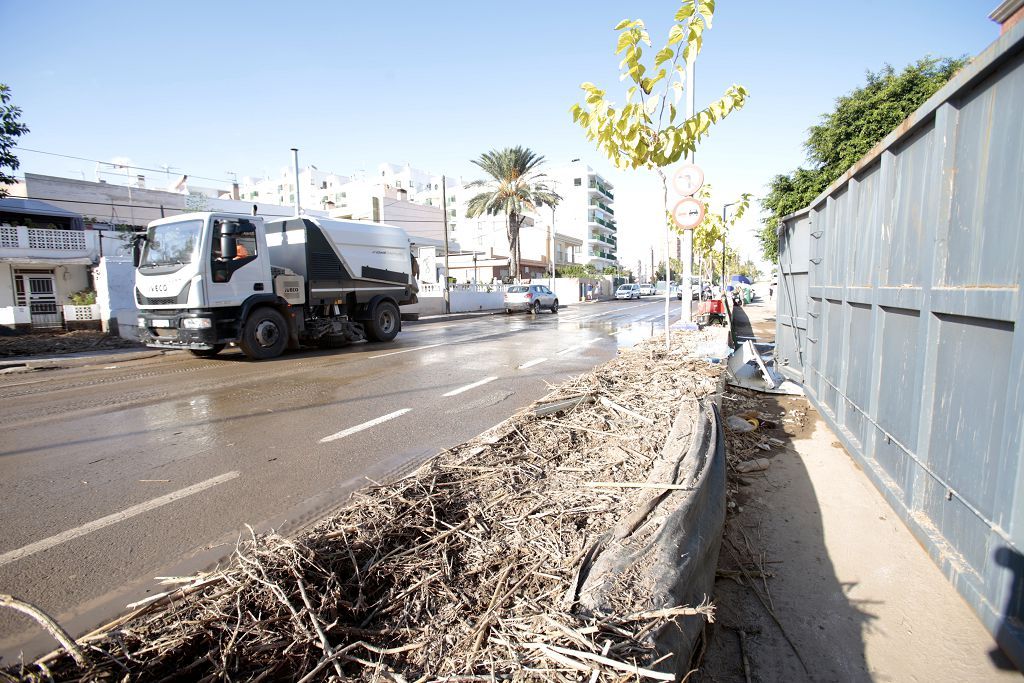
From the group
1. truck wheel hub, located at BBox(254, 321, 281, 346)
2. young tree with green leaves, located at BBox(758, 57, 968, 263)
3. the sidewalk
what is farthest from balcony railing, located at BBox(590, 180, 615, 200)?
the sidewalk

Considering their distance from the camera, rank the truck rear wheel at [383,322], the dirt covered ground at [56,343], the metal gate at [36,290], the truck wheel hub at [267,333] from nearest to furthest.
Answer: the truck wheel hub at [267,333]
the dirt covered ground at [56,343]
the truck rear wheel at [383,322]
the metal gate at [36,290]

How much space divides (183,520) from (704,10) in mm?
7340

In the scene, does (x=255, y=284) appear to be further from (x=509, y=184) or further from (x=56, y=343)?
(x=509, y=184)

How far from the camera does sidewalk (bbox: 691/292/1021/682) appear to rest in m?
2.30

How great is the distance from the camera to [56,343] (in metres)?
14.0

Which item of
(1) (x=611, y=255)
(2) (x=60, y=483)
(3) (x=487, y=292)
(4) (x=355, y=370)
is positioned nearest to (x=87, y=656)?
(2) (x=60, y=483)

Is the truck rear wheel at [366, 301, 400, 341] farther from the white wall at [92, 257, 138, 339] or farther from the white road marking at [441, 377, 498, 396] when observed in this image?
the white wall at [92, 257, 138, 339]

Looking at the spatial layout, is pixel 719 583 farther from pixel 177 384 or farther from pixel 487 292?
pixel 487 292

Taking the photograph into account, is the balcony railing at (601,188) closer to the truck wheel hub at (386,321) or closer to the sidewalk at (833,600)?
the truck wheel hub at (386,321)

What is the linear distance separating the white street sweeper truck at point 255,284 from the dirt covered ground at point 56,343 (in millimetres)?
3945

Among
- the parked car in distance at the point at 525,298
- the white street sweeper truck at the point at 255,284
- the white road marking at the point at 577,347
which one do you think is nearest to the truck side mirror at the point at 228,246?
the white street sweeper truck at the point at 255,284

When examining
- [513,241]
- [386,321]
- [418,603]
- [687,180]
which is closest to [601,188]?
[513,241]

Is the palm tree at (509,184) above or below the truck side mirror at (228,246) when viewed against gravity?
above

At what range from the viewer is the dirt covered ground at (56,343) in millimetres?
13067
